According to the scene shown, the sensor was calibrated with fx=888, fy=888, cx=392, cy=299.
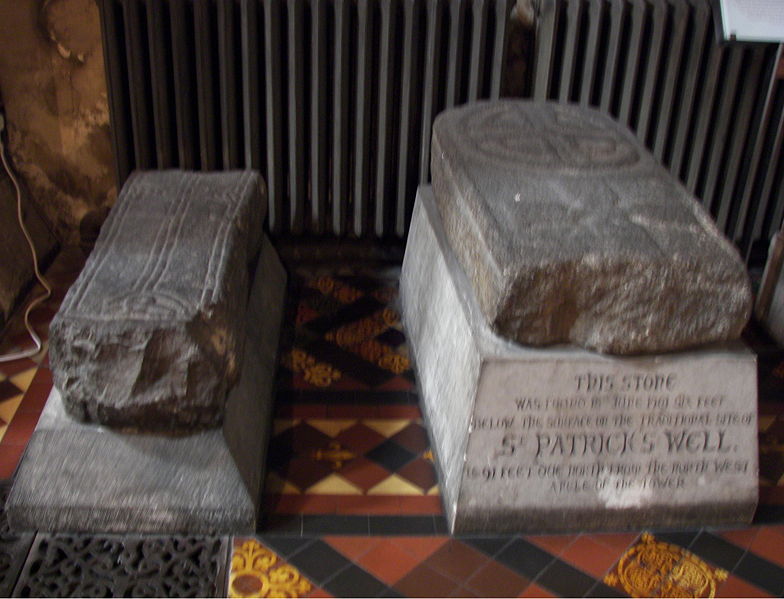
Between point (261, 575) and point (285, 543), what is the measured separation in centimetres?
13

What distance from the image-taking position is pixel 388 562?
7.75ft

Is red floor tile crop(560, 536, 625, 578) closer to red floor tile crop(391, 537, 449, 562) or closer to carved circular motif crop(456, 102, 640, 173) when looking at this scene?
red floor tile crop(391, 537, 449, 562)

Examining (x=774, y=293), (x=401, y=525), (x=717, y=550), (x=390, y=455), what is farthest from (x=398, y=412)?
(x=774, y=293)

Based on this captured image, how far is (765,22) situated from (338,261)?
195cm

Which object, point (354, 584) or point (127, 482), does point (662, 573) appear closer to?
point (354, 584)

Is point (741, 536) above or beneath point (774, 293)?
beneath

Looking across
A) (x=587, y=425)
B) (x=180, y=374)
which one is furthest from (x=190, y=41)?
(x=587, y=425)

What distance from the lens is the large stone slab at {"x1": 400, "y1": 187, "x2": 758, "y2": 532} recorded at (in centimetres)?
232

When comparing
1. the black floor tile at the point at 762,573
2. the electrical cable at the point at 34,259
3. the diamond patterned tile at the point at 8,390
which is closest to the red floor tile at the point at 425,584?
the black floor tile at the point at 762,573

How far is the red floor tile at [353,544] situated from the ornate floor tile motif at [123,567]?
293mm

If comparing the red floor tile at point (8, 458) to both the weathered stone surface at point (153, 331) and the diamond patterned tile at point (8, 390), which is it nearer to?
the diamond patterned tile at point (8, 390)

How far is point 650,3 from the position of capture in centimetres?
353

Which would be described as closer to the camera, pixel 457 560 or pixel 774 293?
pixel 457 560

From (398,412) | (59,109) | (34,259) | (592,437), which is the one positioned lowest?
(398,412)
